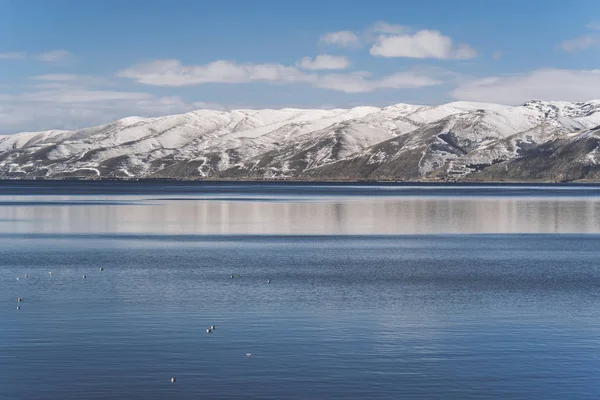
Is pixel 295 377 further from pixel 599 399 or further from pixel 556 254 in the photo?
pixel 556 254

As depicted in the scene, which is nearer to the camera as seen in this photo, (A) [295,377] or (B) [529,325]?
(A) [295,377]

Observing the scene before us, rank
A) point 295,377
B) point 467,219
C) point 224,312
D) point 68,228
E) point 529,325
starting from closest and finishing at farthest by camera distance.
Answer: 1. point 295,377
2. point 529,325
3. point 224,312
4. point 68,228
5. point 467,219

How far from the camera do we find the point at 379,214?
134 m

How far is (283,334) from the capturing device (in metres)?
35.8

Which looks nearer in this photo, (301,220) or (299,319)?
(299,319)

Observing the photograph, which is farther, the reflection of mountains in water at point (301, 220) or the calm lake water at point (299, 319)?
the reflection of mountains in water at point (301, 220)

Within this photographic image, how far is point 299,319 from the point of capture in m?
39.2

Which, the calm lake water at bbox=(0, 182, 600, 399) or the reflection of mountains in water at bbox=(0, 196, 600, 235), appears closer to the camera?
the calm lake water at bbox=(0, 182, 600, 399)

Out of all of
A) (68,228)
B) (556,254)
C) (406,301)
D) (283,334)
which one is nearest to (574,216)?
(556,254)

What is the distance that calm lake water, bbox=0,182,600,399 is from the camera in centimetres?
2848

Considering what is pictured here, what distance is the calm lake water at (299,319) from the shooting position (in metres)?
28.5

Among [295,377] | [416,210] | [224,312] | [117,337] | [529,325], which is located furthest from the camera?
[416,210]

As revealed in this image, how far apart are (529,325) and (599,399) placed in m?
11.5

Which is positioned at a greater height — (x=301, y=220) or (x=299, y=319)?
(x=299, y=319)
